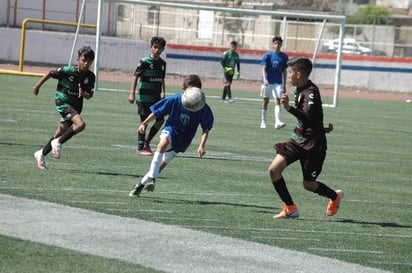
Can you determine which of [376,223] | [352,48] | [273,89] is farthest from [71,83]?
[352,48]

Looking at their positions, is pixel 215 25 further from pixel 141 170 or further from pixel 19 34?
pixel 141 170

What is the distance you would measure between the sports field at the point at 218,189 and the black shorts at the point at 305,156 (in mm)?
530

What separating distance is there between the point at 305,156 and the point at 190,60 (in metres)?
34.5

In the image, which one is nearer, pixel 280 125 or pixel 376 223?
pixel 376 223

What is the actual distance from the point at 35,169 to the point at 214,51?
33.1 meters

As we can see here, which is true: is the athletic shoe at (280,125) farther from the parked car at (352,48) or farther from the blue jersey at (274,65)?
the parked car at (352,48)

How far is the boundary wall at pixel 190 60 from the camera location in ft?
141

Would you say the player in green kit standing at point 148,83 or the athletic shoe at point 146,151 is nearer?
the athletic shoe at point 146,151

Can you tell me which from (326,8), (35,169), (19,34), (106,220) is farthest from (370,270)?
(326,8)

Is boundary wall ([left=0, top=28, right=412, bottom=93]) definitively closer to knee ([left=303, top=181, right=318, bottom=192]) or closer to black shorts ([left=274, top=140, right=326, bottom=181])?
knee ([left=303, top=181, right=318, bottom=192])

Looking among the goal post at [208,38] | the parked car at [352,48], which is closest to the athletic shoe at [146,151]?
the goal post at [208,38]

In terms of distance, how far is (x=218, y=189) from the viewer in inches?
484

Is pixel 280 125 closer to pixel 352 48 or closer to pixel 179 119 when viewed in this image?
pixel 179 119

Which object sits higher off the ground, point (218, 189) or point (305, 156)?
point (305, 156)
